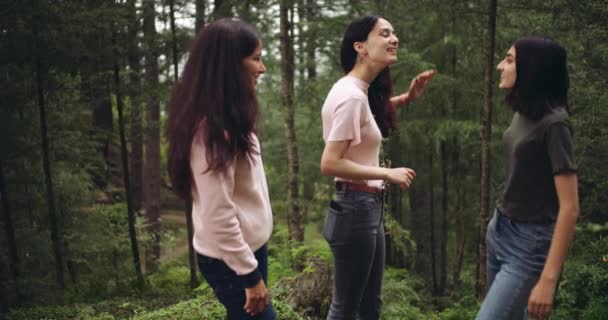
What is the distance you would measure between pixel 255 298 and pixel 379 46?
1724 millimetres

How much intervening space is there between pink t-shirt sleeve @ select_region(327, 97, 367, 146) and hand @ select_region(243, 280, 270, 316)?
100cm

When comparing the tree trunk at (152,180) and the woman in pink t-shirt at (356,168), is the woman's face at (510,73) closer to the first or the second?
the woman in pink t-shirt at (356,168)

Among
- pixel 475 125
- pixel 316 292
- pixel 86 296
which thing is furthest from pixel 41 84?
pixel 475 125

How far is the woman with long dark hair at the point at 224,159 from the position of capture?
2346 mm

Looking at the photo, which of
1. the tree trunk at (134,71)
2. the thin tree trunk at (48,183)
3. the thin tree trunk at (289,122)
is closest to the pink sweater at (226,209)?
the thin tree trunk at (289,122)

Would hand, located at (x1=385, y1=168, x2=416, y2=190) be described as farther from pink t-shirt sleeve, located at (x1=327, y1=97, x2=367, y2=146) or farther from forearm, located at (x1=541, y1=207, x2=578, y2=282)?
forearm, located at (x1=541, y1=207, x2=578, y2=282)

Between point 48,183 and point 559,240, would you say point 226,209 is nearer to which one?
point 559,240

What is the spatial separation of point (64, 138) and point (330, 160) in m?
9.79

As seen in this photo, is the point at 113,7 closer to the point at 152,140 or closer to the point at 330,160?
the point at 152,140

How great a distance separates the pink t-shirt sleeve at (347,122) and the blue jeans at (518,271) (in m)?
0.97

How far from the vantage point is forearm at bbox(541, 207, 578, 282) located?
8.36 ft

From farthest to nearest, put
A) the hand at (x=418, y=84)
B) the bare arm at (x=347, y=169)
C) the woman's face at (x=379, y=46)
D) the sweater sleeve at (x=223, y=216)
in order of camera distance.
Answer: the hand at (x=418, y=84) → the woman's face at (x=379, y=46) → the bare arm at (x=347, y=169) → the sweater sleeve at (x=223, y=216)

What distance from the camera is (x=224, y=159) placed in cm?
231

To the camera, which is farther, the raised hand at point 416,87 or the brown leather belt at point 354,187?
the raised hand at point 416,87
